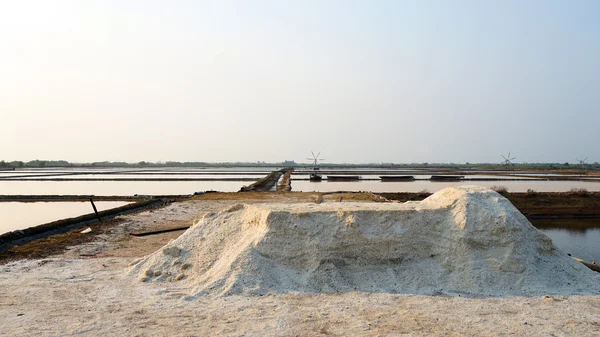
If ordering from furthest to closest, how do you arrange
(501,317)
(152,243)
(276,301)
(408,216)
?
(152,243) → (408,216) → (276,301) → (501,317)

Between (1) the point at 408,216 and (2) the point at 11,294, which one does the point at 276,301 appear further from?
(2) the point at 11,294

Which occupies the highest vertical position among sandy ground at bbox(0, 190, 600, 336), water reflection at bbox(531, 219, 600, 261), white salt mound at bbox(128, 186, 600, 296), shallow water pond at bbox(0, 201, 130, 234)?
white salt mound at bbox(128, 186, 600, 296)

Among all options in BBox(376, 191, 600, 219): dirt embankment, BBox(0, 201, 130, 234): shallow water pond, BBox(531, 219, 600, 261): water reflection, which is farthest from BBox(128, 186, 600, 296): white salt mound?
BBox(376, 191, 600, 219): dirt embankment

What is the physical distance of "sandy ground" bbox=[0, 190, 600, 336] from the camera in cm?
516

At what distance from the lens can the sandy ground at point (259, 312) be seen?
203 inches

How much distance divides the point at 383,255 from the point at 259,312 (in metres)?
2.68

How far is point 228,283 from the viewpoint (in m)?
6.83

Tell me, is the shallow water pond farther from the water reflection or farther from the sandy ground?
the water reflection

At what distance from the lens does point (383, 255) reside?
24.5 feet

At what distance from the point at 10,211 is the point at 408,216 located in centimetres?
1932

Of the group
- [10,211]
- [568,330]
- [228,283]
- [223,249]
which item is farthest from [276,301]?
[10,211]

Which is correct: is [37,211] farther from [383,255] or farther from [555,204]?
[555,204]

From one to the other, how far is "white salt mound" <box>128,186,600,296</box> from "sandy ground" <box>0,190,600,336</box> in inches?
15.1

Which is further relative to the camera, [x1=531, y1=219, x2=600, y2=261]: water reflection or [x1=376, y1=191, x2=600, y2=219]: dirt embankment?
[x1=376, y1=191, x2=600, y2=219]: dirt embankment
